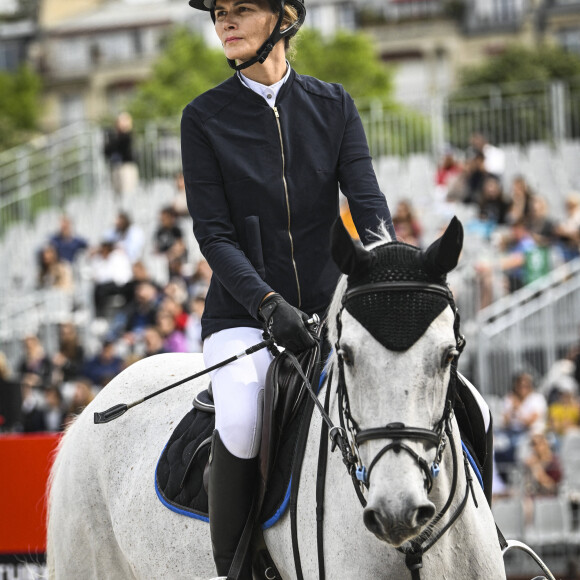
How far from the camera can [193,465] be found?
5090mm

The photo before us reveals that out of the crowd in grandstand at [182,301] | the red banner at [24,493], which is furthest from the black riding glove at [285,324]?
the crowd in grandstand at [182,301]

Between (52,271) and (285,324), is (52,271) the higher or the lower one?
the lower one

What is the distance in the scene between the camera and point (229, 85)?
501 centimetres

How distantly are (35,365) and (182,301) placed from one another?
83.3 inches

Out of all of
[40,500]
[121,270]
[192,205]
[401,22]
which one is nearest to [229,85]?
[192,205]

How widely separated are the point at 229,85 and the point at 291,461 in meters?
1.63

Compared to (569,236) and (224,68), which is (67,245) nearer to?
(569,236)

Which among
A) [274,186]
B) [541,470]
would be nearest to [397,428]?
[274,186]

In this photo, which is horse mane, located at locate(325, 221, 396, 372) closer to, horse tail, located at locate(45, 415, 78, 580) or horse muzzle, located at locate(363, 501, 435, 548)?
horse muzzle, located at locate(363, 501, 435, 548)

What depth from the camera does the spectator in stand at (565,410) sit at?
40.4 ft

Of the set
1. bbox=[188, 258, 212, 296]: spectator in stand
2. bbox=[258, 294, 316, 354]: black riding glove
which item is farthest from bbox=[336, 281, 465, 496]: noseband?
bbox=[188, 258, 212, 296]: spectator in stand

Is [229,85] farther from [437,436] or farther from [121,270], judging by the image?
[121,270]

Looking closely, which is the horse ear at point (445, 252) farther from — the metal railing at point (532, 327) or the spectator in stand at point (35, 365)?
the spectator in stand at point (35, 365)

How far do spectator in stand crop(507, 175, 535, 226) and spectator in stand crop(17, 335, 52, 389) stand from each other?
6.60 metres
